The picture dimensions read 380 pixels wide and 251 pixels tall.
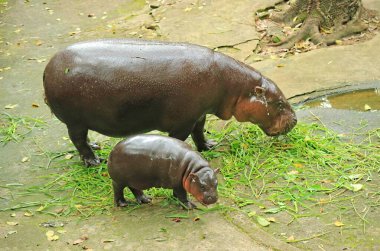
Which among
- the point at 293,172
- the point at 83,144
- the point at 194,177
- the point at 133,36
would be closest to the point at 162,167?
the point at 194,177

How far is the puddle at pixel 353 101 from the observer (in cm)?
690

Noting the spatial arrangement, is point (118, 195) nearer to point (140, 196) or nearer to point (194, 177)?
point (140, 196)

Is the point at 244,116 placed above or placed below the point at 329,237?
above

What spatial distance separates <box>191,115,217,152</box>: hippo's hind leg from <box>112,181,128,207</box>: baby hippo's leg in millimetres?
1240

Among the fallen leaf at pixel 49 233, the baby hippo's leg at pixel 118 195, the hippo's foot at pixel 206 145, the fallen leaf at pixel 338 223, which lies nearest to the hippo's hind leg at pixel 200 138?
the hippo's foot at pixel 206 145

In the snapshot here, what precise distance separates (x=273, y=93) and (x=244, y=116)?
384 millimetres

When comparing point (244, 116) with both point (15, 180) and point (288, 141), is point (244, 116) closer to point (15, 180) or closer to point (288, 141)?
point (288, 141)

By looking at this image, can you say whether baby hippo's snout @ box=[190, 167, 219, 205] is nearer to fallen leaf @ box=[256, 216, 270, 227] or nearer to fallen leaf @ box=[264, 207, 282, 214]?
fallen leaf @ box=[256, 216, 270, 227]

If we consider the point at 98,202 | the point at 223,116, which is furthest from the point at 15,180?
the point at 223,116

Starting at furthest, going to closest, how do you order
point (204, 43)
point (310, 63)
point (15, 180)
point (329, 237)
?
point (204, 43) < point (310, 63) < point (15, 180) < point (329, 237)

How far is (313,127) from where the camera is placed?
6.42 metres

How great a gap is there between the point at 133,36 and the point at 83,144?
4.24 meters

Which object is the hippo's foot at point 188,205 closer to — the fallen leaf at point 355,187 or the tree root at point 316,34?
the fallen leaf at point 355,187

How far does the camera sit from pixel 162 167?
490cm
